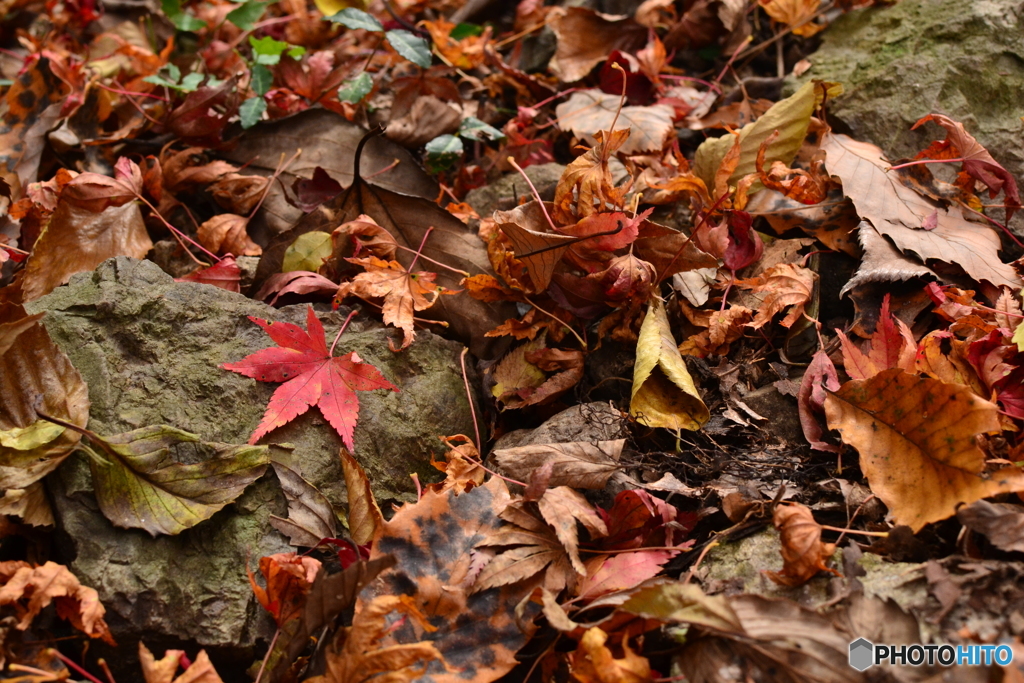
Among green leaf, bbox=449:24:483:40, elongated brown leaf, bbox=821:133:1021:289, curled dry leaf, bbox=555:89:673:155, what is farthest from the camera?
green leaf, bbox=449:24:483:40

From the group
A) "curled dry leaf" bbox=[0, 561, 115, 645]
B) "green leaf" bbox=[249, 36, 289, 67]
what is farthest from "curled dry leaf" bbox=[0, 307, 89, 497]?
"green leaf" bbox=[249, 36, 289, 67]

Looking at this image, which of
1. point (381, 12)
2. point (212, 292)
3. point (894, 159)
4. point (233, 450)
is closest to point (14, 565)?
point (233, 450)

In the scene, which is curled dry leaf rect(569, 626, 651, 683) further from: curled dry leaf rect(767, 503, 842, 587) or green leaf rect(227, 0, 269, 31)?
green leaf rect(227, 0, 269, 31)

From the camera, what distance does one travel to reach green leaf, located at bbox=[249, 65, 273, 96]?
239 cm


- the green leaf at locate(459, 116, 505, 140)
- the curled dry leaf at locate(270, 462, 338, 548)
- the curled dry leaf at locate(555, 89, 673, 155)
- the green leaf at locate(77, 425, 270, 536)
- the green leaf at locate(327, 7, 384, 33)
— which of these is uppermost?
the green leaf at locate(327, 7, 384, 33)

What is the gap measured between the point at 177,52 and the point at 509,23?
1.41m

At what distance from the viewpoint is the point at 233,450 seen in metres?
1.51

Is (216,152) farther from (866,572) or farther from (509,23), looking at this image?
(866,572)

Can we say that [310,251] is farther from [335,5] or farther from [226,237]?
[335,5]

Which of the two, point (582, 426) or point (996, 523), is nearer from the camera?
point (996, 523)

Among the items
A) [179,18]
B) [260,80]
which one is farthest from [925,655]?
[179,18]

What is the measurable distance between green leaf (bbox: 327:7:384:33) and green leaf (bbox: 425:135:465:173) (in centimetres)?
43

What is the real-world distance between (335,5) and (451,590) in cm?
220

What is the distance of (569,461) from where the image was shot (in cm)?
150
